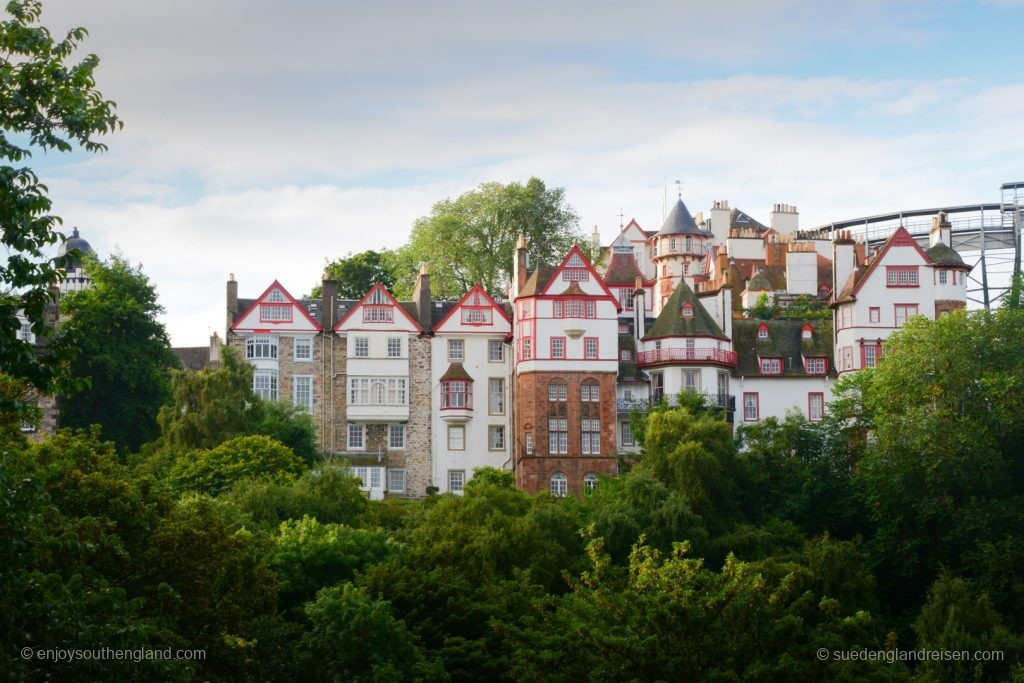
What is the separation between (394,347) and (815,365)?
21844 mm

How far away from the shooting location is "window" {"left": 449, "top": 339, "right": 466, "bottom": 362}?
3383 inches

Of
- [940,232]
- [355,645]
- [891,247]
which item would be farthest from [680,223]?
[355,645]

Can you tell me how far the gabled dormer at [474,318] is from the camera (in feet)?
281

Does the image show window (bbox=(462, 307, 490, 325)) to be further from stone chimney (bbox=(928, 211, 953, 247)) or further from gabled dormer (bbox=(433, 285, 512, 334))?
stone chimney (bbox=(928, 211, 953, 247))

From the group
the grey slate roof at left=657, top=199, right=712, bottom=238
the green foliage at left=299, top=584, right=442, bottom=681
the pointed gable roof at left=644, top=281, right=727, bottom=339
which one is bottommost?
the green foliage at left=299, top=584, right=442, bottom=681

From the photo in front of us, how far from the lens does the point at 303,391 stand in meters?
84.7

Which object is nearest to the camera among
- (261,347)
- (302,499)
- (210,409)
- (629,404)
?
(302,499)

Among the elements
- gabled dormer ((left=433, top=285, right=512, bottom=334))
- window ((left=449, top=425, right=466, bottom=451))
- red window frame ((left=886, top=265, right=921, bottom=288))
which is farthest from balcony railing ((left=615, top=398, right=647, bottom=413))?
red window frame ((left=886, top=265, right=921, bottom=288))

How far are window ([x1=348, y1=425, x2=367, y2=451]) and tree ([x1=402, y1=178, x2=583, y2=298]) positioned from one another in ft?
71.1

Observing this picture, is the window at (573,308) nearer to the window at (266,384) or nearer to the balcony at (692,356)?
the balcony at (692,356)

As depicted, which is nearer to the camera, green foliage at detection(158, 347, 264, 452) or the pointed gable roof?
green foliage at detection(158, 347, 264, 452)

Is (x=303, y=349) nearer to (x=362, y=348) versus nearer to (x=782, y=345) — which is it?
(x=362, y=348)

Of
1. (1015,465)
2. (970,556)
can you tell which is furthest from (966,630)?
(1015,465)

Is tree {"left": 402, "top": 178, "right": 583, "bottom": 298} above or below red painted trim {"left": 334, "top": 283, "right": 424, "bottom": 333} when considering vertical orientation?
above
